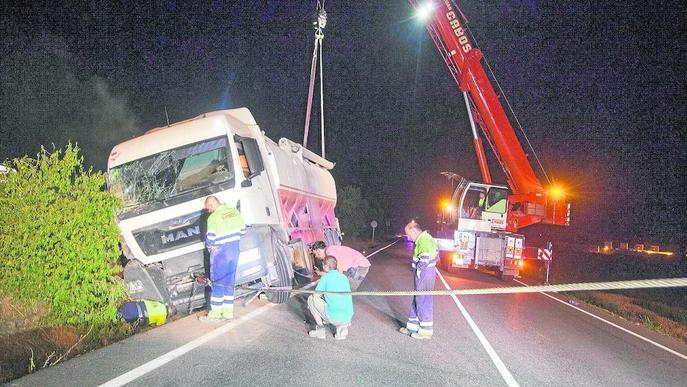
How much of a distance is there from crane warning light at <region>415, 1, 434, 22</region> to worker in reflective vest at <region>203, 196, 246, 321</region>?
10786mm

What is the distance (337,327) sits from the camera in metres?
5.88

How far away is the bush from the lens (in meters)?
5.57

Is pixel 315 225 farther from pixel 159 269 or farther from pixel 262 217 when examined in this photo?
pixel 159 269

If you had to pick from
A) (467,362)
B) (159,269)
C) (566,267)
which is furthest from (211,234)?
(566,267)

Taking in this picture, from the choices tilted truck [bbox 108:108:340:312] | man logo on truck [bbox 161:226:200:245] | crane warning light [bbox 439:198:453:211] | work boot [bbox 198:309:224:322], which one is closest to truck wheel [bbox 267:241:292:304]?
tilted truck [bbox 108:108:340:312]

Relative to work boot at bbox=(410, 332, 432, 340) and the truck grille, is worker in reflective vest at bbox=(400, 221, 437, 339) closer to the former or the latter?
work boot at bbox=(410, 332, 432, 340)

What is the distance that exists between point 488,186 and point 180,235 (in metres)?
12.0

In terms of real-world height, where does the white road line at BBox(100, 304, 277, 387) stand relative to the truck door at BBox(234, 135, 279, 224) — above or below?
below

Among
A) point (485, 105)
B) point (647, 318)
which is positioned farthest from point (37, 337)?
point (485, 105)

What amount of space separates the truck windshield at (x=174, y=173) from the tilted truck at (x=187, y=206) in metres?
0.01

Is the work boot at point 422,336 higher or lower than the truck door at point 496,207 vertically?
lower

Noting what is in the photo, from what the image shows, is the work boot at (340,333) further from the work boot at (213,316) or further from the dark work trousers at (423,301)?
the work boot at (213,316)

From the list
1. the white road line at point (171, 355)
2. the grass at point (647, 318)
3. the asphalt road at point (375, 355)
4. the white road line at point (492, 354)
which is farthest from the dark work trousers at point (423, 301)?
the grass at point (647, 318)

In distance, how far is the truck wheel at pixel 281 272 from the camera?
7172mm
